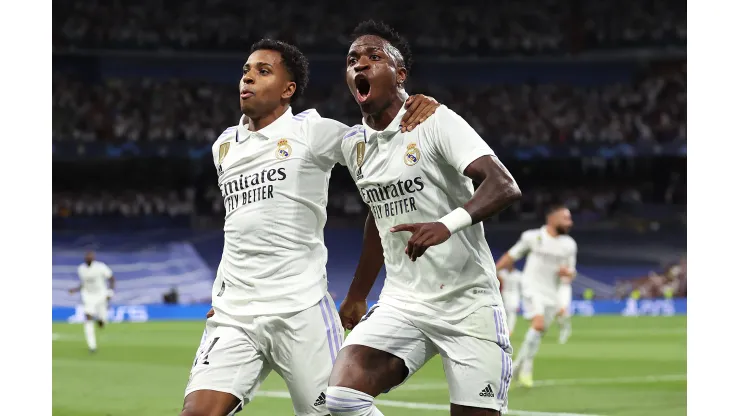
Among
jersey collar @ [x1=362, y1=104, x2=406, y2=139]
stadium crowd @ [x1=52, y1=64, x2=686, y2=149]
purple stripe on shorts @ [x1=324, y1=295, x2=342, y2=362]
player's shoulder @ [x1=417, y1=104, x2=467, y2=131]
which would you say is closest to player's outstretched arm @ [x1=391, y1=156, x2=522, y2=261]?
player's shoulder @ [x1=417, y1=104, x2=467, y2=131]

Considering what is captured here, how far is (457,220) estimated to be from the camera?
446 centimetres

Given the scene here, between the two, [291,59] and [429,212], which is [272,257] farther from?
[291,59]

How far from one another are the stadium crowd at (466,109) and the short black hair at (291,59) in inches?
1085

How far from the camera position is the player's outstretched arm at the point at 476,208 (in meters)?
4.33

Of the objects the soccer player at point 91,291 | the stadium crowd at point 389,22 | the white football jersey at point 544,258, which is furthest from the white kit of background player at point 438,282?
the stadium crowd at point 389,22

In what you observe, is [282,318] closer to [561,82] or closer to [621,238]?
[621,238]

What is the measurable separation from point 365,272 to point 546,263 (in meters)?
7.71

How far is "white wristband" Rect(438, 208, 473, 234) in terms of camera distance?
4.43m

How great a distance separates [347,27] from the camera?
34844 millimetres

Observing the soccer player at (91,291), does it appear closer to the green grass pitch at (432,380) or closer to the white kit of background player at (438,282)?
the green grass pitch at (432,380)

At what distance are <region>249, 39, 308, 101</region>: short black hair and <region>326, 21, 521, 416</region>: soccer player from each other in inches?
22.6

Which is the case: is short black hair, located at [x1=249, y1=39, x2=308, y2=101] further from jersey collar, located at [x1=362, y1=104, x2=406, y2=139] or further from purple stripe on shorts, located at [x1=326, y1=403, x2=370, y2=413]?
purple stripe on shorts, located at [x1=326, y1=403, x2=370, y2=413]

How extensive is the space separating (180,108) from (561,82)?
44.8ft
